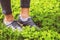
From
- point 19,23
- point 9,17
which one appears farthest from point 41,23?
point 9,17

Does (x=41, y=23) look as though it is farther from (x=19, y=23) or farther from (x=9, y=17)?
(x=9, y=17)

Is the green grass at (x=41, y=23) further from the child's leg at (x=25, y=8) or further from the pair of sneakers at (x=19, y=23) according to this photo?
the child's leg at (x=25, y=8)

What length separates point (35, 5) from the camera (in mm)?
3344

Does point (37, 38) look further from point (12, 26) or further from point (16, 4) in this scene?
point (16, 4)

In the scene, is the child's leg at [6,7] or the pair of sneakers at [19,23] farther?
the pair of sneakers at [19,23]

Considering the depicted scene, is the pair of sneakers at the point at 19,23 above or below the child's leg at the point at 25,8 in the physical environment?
below

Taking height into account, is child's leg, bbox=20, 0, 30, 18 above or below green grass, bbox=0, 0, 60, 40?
above

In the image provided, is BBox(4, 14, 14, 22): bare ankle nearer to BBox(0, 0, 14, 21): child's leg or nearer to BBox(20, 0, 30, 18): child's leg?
BBox(0, 0, 14, 21): child's leg

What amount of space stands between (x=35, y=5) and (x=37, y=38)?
828 mm

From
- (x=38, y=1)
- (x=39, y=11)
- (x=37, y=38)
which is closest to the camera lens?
(x=37, y=38)

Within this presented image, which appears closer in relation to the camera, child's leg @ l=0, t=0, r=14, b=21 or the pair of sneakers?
child's leg @ l=0, t=0, r=14, b=21

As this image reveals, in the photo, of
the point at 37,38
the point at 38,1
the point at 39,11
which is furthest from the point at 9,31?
the point at 38,1

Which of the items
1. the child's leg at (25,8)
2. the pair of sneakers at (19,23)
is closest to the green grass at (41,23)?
the pair of sneakers at (19,23)

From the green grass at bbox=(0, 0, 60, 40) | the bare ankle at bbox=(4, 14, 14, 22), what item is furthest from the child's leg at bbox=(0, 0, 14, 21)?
the green grass at bbox=(0, 0, 60, 40)
